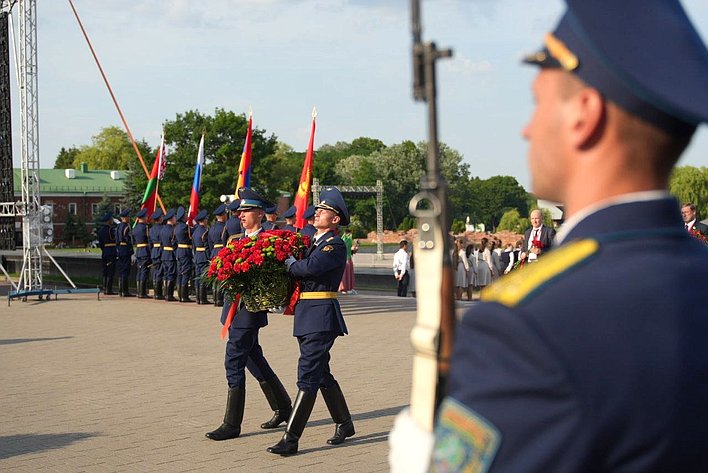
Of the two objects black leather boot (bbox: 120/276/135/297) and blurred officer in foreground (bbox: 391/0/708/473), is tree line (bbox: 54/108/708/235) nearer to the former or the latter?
black leather boot (bbox: 120/276/135/297)

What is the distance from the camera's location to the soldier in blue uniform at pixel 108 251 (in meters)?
24.7

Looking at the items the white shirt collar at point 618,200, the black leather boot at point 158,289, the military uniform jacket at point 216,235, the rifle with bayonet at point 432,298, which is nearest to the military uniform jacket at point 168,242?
the black leather boot at point 158,289

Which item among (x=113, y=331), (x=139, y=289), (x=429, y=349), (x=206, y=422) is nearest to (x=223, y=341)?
(x=113, y=331)

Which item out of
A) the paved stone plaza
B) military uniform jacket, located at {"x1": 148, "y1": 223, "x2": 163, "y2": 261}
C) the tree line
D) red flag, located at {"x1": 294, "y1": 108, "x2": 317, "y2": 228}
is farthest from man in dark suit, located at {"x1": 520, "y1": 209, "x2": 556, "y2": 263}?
the tree line

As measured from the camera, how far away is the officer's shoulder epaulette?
4.90 feet

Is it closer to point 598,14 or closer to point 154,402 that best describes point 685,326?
point 598,14

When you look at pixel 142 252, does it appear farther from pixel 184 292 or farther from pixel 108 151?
pixel 108 151

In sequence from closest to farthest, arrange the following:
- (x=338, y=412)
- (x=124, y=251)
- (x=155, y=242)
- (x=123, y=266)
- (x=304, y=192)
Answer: (x=338, y=412)
(x=304, y=192)
(x=155, y=242)
(x=123, y=266)
(x=124, y=251)

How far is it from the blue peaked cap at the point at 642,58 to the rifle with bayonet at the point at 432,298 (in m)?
0.38

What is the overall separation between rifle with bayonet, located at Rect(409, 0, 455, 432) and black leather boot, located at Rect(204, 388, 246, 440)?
6.24 meters

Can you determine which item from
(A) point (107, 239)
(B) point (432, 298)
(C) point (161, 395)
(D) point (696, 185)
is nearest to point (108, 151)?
(D) point (696, 185)

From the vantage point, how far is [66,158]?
430 feet

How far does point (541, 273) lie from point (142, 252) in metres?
22.1

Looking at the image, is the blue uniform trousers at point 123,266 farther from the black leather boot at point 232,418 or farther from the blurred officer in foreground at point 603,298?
the blurred officer in foreground at point 603,298
